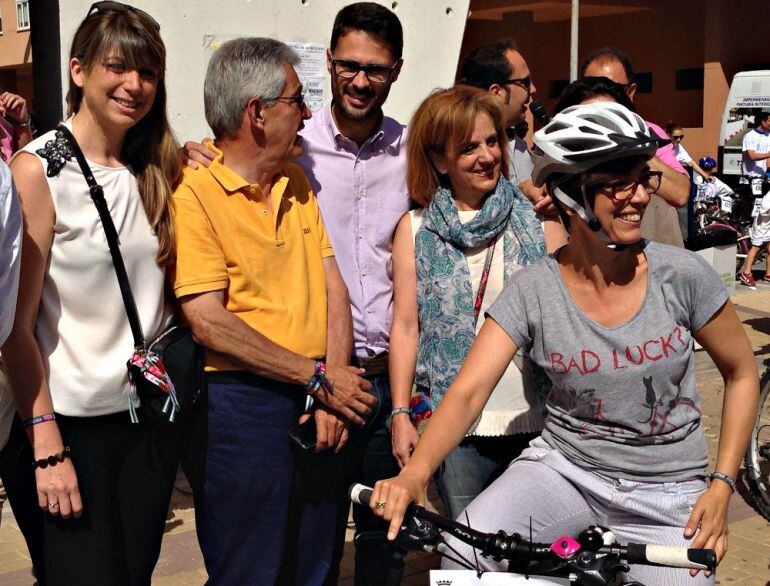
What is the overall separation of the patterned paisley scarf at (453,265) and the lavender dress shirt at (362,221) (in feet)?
0.84

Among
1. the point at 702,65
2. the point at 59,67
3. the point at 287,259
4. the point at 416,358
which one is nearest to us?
the point at 287,259

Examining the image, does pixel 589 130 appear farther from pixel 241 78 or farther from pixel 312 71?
pixel 312 71

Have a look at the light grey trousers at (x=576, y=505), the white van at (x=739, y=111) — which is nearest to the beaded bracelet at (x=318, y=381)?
the light grey trousers at (x=576, y=505)

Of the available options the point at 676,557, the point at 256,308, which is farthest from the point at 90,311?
the point at 676,557

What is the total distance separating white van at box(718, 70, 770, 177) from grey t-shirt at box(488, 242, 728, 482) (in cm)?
1832

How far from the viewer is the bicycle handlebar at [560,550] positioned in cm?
220

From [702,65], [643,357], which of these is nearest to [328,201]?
[643,357]

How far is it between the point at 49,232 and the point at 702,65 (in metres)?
24.5

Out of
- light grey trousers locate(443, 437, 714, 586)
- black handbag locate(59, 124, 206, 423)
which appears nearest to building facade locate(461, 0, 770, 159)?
black handbag locate(59, 124, 206, 423)

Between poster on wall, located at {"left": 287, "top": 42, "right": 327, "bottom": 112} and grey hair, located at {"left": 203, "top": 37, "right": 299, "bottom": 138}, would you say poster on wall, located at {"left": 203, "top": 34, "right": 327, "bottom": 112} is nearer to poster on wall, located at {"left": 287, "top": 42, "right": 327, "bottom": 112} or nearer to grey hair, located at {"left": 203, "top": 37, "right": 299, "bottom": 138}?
poster on wall, located at {"left": 287, "top": 42, "right": 327, "bottom": 112}

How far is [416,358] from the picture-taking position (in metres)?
3.58

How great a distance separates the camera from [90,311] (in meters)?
2.99

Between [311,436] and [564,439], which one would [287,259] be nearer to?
[311,436]

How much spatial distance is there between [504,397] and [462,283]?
40cm
